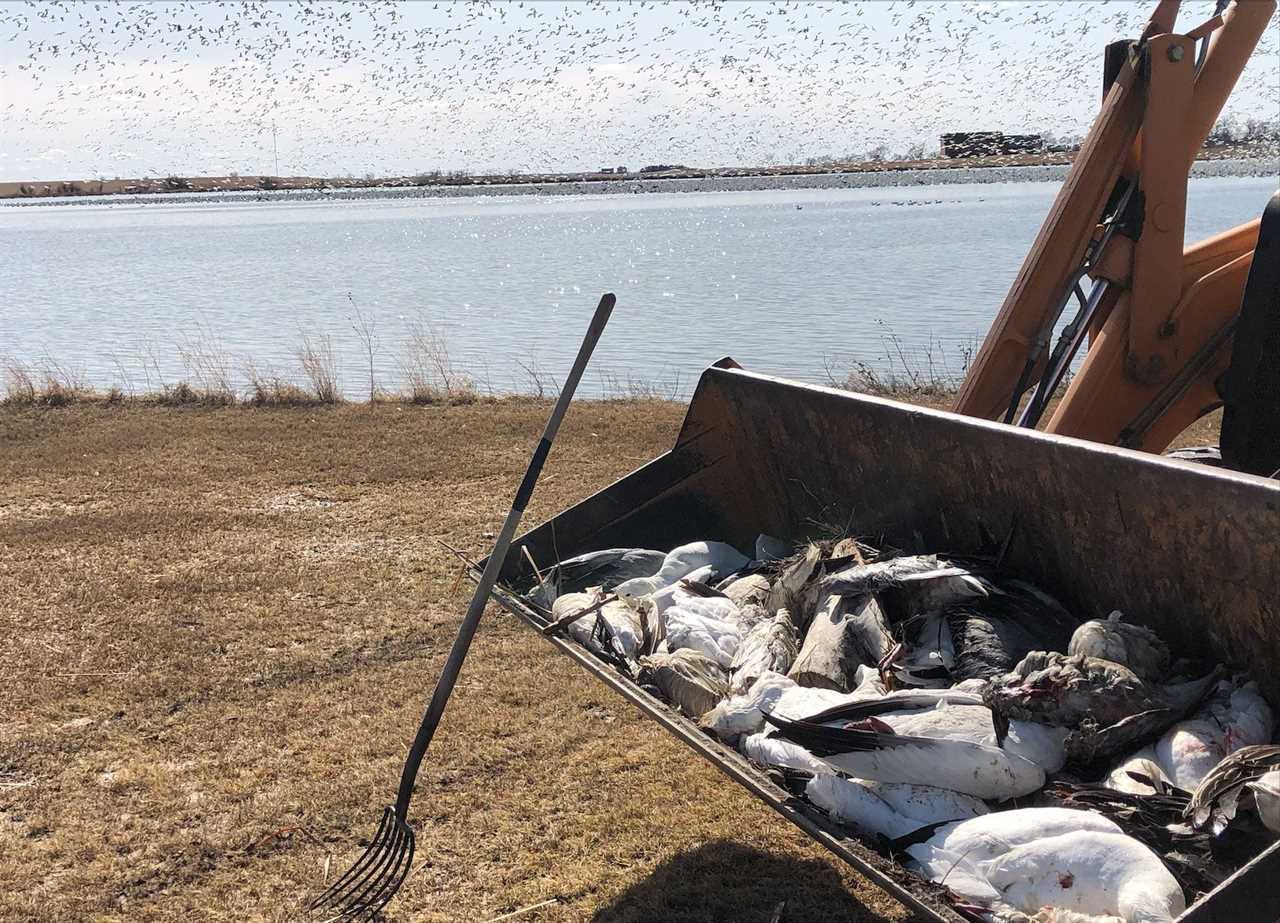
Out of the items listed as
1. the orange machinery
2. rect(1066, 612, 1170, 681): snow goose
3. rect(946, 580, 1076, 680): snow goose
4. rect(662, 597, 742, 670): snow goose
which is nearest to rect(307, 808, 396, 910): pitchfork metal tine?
rect(662, 597, 742, 670): snow goose

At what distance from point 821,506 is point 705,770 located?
43.1 inches

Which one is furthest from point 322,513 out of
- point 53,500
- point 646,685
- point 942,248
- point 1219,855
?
point 942,248

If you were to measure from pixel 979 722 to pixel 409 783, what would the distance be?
1.71 meters

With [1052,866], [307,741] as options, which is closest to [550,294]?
[307,741]

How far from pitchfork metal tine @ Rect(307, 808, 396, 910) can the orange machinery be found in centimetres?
251

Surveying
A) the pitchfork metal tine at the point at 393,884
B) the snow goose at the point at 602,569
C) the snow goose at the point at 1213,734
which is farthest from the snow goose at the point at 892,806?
the snow goose at the point at 602,569

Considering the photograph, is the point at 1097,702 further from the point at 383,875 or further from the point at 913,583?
the point at 383,875

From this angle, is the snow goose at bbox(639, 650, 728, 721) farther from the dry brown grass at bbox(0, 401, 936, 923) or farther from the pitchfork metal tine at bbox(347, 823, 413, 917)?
the pitchfork metal tine at bbox(347, 823, 413, 917)

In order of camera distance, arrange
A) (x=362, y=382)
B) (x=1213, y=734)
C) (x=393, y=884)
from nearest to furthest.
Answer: (x=1213, y=734) → (x=393, y=884) → (x=362, y=382)

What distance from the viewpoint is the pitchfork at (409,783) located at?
3.60m

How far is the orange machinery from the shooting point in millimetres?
4098

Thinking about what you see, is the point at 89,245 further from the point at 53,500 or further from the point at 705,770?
the point at 705,770

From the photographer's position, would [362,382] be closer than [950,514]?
No

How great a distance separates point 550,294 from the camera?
1156 inches
